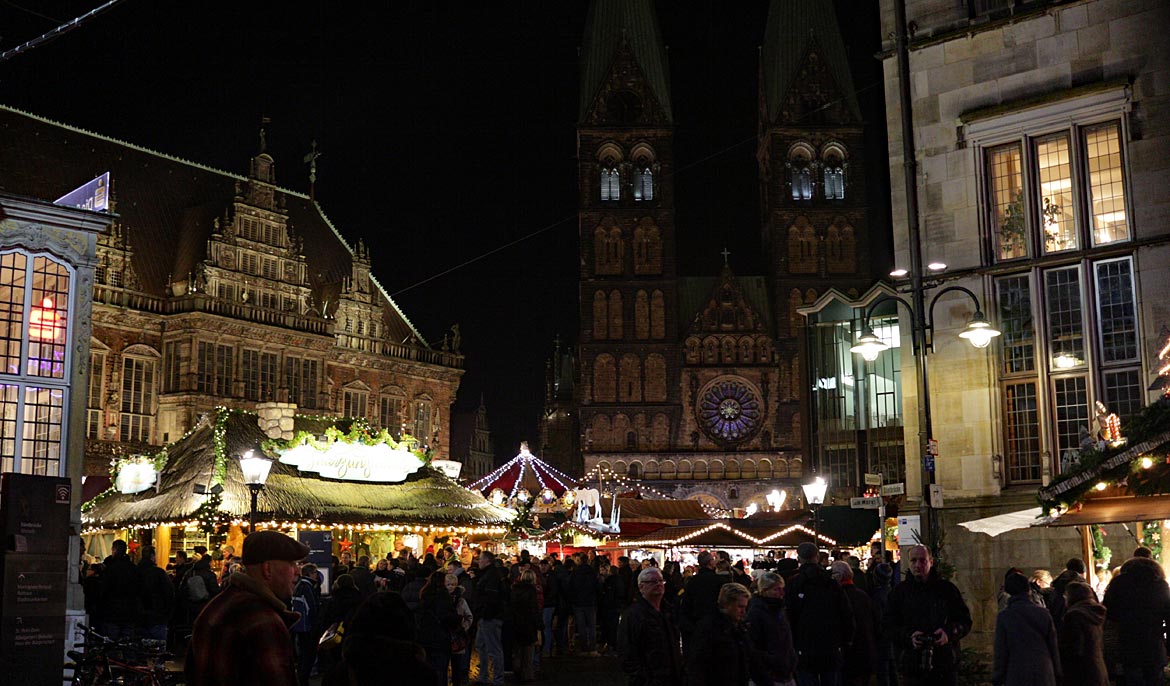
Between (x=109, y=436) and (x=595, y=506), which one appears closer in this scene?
(x=595, y=506)

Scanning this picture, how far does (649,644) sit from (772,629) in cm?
129

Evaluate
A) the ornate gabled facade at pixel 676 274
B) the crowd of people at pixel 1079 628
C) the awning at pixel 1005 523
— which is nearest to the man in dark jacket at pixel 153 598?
the crowd of people at pixel 1079 628

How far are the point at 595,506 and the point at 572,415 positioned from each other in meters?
56.0

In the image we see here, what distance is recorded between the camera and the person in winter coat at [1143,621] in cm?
993

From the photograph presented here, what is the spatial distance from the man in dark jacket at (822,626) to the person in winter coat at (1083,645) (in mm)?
1628

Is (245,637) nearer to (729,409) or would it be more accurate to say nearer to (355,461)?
(355,461)

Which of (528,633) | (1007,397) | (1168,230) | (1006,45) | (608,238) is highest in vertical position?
(608,238)

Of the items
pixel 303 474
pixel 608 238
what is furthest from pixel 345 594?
pixel 608 238

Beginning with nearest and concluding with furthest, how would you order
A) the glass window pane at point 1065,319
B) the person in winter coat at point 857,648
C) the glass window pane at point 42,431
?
the person in winter coat at point 857,648, the glass window pane at point 42,431, the glass window pane at point 1065,319

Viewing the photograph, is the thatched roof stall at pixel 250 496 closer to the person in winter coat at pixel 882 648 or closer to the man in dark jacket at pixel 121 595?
the man in dark jacket at pixel 121 595

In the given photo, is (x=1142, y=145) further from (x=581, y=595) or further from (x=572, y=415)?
(x=572, y=415)

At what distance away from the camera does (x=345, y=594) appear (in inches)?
484

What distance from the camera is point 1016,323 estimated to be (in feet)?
56.7

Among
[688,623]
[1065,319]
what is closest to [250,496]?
[688,623]
